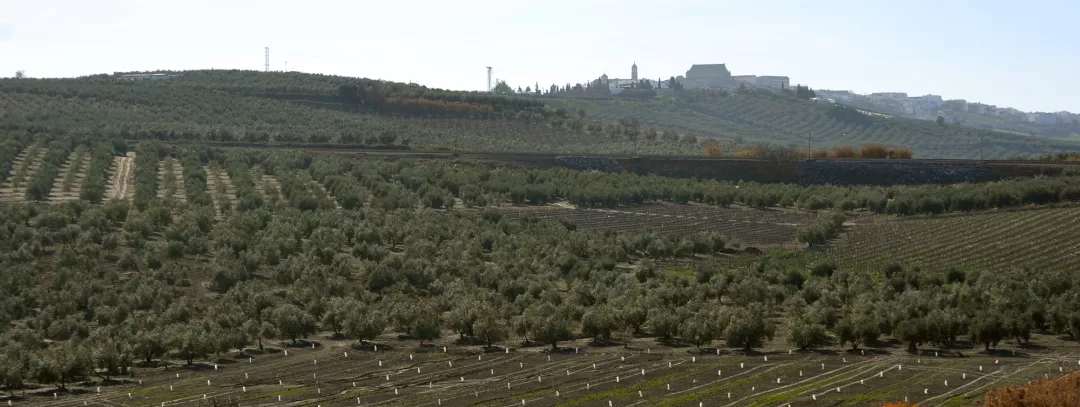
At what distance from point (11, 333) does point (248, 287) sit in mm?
9587

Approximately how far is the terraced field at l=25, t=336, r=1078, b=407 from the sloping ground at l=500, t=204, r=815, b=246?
29.2 meters

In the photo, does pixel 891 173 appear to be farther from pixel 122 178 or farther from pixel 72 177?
pixel 72 177

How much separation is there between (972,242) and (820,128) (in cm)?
13351

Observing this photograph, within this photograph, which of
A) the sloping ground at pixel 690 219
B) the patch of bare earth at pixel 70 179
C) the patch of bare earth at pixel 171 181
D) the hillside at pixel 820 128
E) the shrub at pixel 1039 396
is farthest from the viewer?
the hillside at pixel 820 128

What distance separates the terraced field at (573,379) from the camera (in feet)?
98.5

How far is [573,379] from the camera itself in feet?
108

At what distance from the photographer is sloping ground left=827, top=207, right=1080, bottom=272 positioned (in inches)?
2119

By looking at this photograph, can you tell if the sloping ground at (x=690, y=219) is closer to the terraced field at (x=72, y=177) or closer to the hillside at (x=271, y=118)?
the terraced field at (x=72, y=177)

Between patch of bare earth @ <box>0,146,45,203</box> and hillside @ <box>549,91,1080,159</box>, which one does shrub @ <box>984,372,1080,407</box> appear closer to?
patch of bare earth @ <box>0,146,45,203</box>

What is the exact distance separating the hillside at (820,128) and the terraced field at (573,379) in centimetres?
13178

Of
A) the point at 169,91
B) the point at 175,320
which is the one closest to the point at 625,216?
the point at 175,320

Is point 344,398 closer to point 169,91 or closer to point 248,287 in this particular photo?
point 248,287

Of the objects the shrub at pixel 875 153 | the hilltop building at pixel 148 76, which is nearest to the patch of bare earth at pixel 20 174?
the shrub at pixel 875 153

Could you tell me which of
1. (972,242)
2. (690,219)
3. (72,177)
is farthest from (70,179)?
(972,242)
